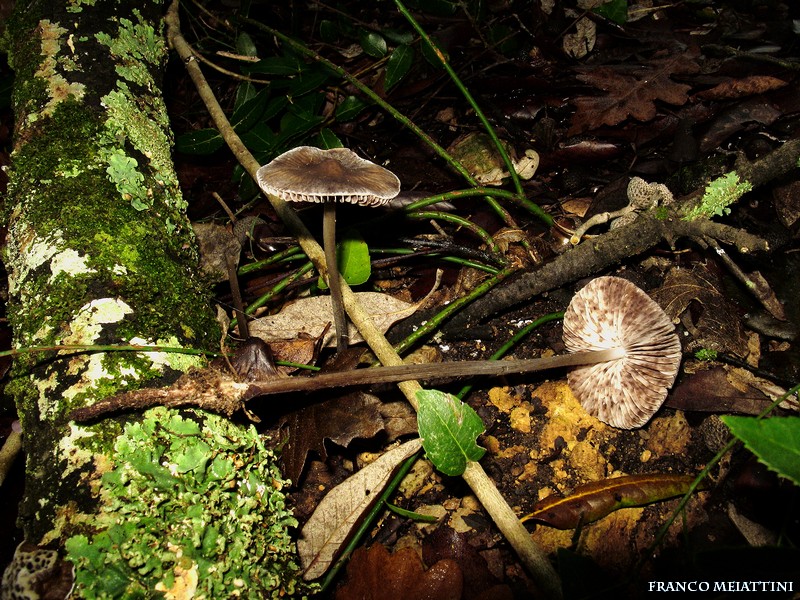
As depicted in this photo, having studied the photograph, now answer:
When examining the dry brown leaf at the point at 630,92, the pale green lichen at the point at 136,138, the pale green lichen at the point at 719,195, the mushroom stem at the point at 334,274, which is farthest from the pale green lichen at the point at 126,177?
the pale green lichen at the point at 719,195

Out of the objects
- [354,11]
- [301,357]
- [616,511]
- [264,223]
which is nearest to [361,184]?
[301,357]

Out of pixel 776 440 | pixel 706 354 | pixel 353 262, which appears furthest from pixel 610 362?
pixel 353 262

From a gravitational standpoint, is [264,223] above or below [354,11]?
below

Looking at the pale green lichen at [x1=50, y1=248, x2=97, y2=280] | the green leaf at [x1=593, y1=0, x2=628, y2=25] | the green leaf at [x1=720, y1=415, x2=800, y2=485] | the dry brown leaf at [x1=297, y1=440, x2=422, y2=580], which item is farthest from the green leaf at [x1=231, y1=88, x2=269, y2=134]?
the green leaf at [x1=720, y1=415, x2=800, y2=485]

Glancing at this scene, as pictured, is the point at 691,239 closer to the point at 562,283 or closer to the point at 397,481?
the point at 562,283

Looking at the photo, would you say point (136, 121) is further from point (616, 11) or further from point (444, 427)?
point (616, 11)

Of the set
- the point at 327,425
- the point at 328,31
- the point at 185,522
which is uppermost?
the point at 328,31
